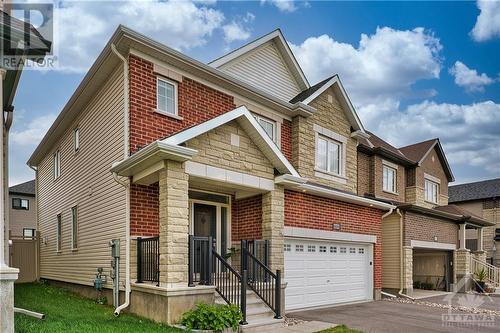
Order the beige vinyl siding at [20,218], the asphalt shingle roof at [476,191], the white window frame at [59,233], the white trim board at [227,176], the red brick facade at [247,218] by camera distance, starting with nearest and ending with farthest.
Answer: the white trim board at [227,176], the red brick facade at [247,218], the white window frame at [59,233], the asphalt shingle roof at [476,191], the beige vinyl siding at [20,218]

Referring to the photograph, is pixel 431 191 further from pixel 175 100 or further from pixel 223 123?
pixel 175 100

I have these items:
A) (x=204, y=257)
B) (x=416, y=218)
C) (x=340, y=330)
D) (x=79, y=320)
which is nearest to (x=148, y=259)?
(x=204, y=257)

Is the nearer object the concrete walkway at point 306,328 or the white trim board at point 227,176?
the concrete walkway at point 306,328

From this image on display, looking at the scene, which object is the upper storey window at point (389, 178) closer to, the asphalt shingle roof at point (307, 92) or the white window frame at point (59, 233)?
the asphalt shingle roof at point (307, 92)

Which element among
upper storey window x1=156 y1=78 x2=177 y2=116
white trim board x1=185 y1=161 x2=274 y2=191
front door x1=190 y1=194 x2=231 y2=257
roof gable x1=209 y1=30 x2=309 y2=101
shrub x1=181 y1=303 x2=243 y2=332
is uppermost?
roof gable x1=209 y1=30 x2=309 y2=101

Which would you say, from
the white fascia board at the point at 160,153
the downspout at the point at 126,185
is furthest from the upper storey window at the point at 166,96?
the white fascia board at the point at 160,153

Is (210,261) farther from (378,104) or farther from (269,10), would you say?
(378,104)

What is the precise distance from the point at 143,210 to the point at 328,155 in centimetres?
801

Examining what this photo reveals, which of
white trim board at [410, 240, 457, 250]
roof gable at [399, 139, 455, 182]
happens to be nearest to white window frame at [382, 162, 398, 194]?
roof gable at [399, 139, 455, 182]

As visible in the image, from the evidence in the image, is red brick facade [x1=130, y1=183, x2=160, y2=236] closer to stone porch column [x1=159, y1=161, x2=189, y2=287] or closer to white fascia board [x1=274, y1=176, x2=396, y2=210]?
stone porch column [x1=159, y1=161, x2=189, y2=287]

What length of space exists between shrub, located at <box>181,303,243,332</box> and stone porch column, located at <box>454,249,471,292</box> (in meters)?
16.5

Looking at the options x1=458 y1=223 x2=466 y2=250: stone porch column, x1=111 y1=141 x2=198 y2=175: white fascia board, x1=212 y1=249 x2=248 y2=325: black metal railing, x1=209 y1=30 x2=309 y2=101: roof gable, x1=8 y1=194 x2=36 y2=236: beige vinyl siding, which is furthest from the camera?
x1=8 y1=194 x2=36 y2=236: beige vinyl siding

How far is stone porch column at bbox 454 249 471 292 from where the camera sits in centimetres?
2023

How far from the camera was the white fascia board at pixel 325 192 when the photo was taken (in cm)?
1084
